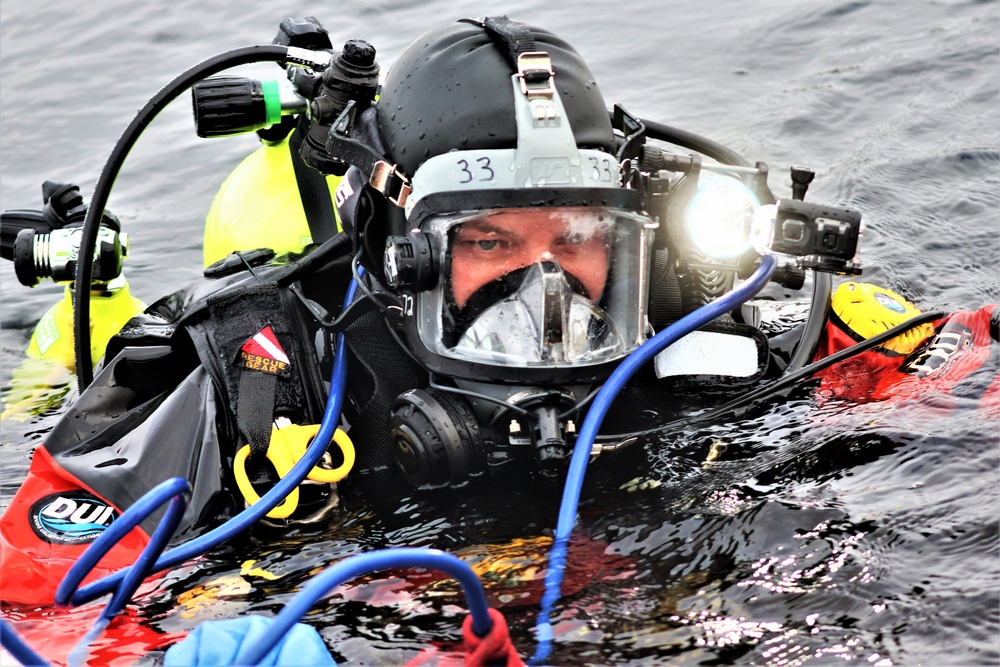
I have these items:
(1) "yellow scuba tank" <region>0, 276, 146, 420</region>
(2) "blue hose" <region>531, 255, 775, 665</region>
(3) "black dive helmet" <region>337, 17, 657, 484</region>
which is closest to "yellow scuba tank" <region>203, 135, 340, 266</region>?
(1) "yellow scuba tank" <region>0, 276, 146, 420</region>

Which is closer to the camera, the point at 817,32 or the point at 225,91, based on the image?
the point at 225,91

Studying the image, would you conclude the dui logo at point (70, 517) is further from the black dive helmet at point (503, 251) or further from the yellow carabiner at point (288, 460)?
the black dive helmet at point (503, 251)

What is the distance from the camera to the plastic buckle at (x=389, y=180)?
2.85 metres

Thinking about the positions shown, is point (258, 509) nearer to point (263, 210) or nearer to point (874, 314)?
point (263, 210)

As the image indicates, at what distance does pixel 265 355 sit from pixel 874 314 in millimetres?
1740

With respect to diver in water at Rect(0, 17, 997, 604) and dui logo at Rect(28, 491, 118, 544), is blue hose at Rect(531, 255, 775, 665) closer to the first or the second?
diver in water at Rect(0, 17, 997, 604)

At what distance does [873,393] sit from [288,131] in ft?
7.18

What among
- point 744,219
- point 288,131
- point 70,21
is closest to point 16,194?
point 70,21

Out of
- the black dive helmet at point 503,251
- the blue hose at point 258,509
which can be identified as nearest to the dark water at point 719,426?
the blue hose at point 258,509

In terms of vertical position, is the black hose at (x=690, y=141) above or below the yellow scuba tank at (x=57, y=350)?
above

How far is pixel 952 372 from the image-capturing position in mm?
3004

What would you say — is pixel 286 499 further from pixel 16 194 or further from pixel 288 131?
pixel 16 194

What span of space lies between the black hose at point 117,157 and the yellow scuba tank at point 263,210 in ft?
2.05

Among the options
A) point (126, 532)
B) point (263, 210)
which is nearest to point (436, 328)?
point (126, 532)
